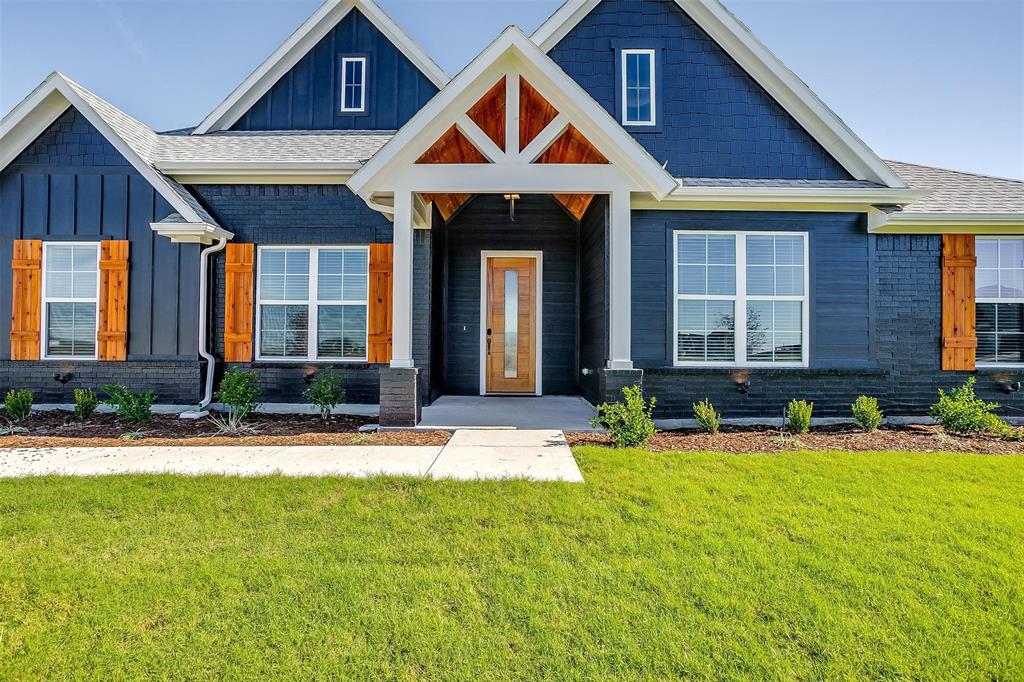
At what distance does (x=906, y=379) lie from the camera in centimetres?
689

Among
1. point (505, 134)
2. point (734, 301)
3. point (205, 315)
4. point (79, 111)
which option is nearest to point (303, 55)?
point (79, 111)

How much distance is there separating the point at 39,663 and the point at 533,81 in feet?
20.4

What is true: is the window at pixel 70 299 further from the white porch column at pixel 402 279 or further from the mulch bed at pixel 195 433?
the white porch column at pixel 402 279

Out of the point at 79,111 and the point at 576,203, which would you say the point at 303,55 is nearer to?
the point at 79,111

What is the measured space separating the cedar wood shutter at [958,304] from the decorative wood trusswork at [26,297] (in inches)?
526

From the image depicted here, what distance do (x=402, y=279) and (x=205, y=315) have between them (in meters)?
3.61

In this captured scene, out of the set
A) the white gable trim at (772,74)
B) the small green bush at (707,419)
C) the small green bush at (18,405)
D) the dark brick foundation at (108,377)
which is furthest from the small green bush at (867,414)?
the small green bush at (18,405)

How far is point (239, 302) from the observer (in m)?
7.25

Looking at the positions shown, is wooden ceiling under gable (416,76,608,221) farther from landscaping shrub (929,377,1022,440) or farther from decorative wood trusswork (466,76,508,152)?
landscaping shrub (929,377,1022,440)

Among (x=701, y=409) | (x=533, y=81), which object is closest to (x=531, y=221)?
(x=533, y=81)

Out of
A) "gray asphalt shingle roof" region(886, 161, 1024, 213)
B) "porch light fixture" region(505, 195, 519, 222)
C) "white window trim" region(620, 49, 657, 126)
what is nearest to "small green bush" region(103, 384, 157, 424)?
"porch light fixture" region(505, 195, 519, 222)

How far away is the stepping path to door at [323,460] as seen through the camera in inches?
164

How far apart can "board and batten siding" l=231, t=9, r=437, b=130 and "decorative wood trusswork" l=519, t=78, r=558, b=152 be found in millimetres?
3790

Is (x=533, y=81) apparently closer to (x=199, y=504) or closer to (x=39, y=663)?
(x=199, y=504)
